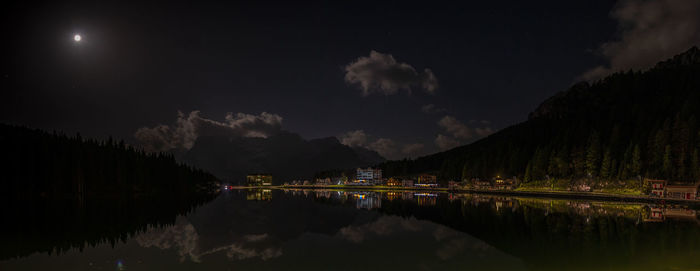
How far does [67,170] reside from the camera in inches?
4109

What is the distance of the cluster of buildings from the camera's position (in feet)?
248

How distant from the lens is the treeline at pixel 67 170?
99125 mm

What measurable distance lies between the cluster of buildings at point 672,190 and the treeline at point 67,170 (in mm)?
121226

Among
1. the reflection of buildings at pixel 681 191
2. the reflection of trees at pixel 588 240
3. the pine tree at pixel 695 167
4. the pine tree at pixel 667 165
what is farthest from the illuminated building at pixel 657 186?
the reflection of trees at pixel 588 240

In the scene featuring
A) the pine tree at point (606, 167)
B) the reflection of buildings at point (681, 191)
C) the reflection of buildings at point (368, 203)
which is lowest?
Answer: the reflection of buildings at point (368, 203)

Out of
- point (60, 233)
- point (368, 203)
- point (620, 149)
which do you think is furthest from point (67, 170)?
point (620, 149)

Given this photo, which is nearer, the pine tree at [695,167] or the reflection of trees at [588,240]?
the reflection of trees at [588,240]

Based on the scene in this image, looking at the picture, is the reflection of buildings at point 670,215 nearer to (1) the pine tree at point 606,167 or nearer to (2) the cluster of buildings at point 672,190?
(2) the cluster of buildings at point 672,190

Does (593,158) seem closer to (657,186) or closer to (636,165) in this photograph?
(636,165)

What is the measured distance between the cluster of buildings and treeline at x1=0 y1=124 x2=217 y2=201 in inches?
4773

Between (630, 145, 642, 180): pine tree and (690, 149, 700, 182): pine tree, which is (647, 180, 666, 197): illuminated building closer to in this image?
(690, 149, 700, 182): pine tree

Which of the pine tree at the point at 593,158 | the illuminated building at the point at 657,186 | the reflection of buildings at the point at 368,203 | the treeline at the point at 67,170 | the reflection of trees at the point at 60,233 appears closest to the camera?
the reflection of trees at the point at 60,233

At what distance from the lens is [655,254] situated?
23344mm

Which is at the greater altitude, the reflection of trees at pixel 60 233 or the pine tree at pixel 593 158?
the pine tree at pixel 593 158
